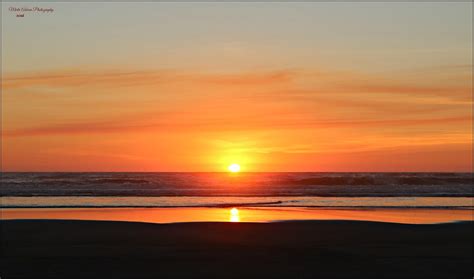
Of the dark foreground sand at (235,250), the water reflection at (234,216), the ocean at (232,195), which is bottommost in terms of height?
the dark foreground sand at (235,250)

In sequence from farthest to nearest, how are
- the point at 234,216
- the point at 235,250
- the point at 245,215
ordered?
the point at 245,215 → the point at 234,216 → the point at 235,250

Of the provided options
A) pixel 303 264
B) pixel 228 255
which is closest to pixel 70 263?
pixel 228 255

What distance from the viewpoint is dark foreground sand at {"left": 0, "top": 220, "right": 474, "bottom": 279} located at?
45.3 ft

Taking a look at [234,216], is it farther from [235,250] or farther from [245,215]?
[235,250]

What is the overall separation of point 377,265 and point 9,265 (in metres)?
9.07

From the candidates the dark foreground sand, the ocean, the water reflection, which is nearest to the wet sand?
the water reflection

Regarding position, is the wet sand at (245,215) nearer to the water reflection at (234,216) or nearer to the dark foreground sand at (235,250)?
the water reflection at (234,216)

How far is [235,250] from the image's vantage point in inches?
655

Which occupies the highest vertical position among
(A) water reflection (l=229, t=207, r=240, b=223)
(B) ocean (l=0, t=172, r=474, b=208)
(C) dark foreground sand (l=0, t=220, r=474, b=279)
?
(B) ocean (l=0, t=172, r=474, b=208)

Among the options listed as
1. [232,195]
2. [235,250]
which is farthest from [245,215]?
[232,195]

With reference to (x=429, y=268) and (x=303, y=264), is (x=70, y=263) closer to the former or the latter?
(x=303, y=264)

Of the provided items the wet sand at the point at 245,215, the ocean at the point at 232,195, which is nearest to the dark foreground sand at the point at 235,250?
the wet sand at the point at 245,215

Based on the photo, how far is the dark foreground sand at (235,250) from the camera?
45.3 ft

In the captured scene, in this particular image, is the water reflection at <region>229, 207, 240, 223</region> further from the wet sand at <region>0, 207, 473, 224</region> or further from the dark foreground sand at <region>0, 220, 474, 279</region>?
the dark foreground sand at <region>0, 220, 474, 279</region>
